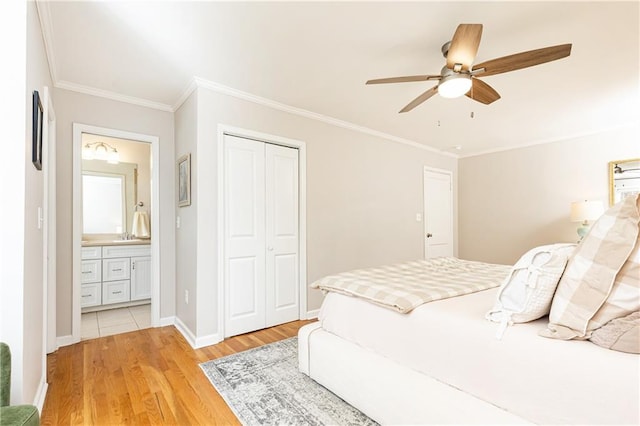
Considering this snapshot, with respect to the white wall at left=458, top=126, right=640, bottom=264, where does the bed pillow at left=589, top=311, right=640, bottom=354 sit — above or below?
below

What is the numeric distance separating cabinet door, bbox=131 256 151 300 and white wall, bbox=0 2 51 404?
267cm

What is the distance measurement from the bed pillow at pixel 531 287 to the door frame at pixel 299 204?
2.27 m

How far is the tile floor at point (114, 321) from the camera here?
3.14 m

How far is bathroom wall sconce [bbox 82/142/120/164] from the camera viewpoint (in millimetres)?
4203

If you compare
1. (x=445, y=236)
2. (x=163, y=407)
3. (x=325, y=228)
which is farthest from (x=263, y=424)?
(x=445, y=236)

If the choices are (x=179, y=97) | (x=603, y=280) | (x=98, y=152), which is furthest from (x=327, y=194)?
(x=98, y=152)

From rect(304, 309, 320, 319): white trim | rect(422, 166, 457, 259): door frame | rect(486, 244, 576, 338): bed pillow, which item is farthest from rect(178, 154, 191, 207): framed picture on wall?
rect(422, 166, 457, 259): door frame

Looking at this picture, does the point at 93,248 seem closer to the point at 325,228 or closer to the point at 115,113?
the point at 115,113

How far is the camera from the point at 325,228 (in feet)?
12.1

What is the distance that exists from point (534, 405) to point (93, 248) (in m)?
4.58

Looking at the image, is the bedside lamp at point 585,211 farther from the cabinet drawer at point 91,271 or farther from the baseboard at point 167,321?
the cabinet drawer at point 91,271

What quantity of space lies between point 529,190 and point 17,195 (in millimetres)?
5758

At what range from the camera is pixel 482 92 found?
7.57ft

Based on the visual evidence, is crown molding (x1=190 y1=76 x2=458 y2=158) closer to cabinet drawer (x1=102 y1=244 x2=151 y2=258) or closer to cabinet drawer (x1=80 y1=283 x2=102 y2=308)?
cabinet drawer (x1=102 y1=244 x2=151 y2=258)
